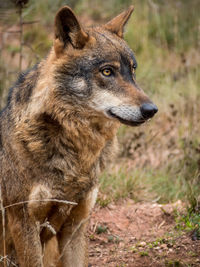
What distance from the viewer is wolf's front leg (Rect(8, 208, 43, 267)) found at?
394 cm

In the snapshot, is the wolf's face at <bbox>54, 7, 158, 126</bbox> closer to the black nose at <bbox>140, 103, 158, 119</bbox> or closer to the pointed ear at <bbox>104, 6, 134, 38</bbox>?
the black nose at <bbox>140, 103, 158, 119</bbox>

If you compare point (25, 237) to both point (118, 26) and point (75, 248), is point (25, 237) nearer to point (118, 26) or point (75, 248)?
point (75, 248)

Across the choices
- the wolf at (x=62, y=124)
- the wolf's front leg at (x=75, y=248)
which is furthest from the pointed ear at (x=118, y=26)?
the wolf's front leg at (x=75, y=248)

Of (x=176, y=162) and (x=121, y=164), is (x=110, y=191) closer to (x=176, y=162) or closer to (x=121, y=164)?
(x=121, y=164)

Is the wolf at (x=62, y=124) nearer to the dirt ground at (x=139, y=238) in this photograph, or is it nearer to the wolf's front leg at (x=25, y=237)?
the wolf's front leg at (x=25, y=237)

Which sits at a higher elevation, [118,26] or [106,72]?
[118,26]

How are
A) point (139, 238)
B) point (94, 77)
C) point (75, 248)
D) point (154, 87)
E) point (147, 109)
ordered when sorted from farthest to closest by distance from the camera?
point (154, 87) < point (139, 238) < point (75, 248) < point (94, 77) < point (147, 109)

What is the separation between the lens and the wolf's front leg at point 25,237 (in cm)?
394

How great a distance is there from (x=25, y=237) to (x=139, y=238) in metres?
1.85

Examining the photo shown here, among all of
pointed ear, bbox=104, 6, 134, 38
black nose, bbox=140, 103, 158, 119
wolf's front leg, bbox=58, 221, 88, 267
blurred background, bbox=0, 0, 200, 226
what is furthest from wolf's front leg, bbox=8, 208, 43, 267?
pointed ear, bbox=104, 6, 134, 38

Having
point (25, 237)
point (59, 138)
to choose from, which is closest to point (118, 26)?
point (59, 138)

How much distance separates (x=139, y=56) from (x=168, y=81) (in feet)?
5.05

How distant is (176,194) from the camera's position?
6266 millimetres

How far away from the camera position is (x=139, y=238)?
210 inches
